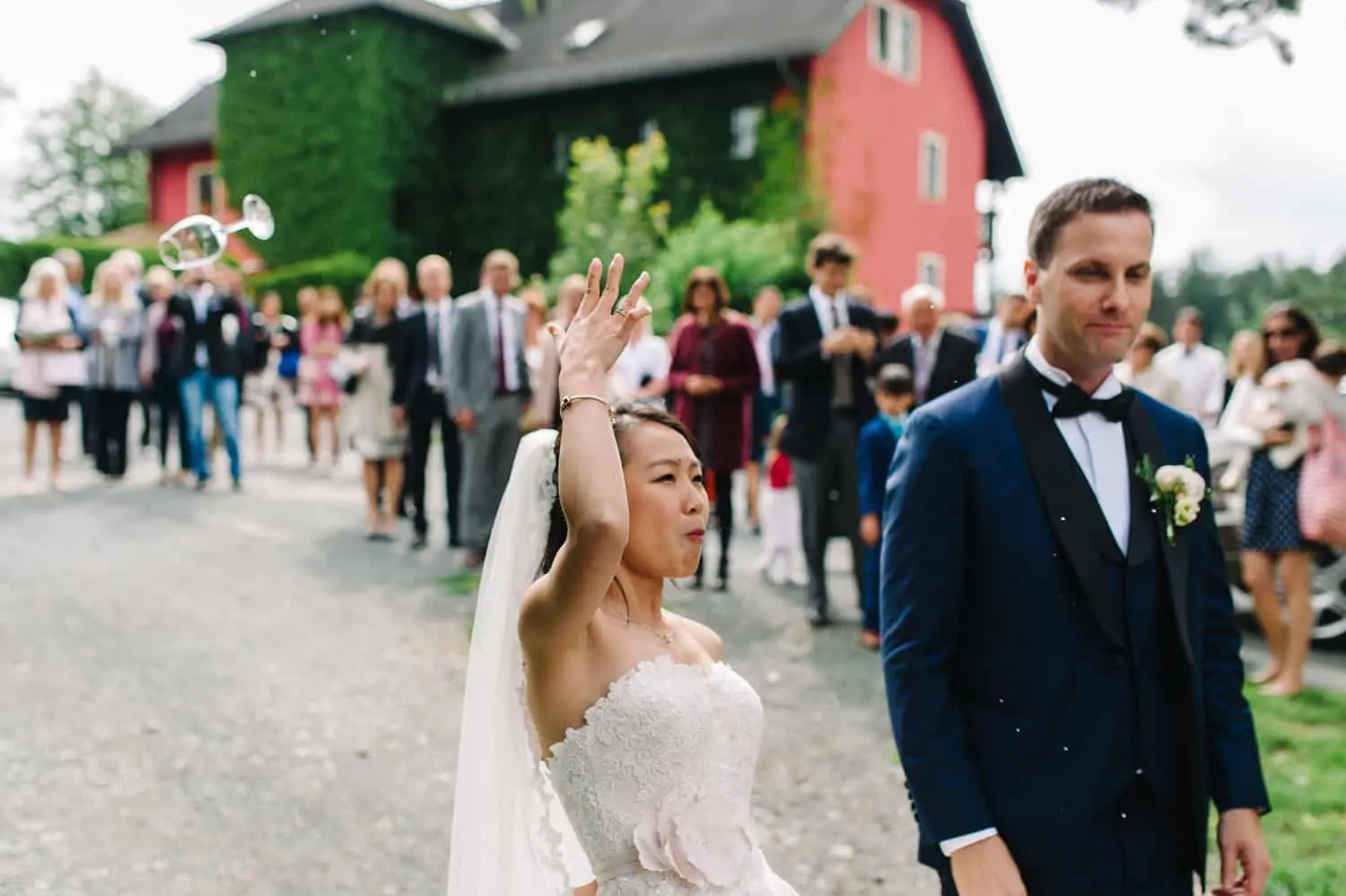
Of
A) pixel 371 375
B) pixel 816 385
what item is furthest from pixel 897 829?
pixel 371 375

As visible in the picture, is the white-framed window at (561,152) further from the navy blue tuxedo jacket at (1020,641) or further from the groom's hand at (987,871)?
the groom's hand at (987,871)

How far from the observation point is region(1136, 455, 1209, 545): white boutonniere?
7.75 feet

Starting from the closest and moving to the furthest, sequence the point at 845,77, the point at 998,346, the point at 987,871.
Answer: the point at 987,871
the point at 998,346
the point at 845,77

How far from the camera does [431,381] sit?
1023 centimetres

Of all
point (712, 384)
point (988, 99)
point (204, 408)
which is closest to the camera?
point (712, 384)

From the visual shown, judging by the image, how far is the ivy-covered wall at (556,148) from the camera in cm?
2844

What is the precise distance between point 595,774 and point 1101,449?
115 centimetres

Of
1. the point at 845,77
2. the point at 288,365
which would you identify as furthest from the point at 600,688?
the point at 845,77

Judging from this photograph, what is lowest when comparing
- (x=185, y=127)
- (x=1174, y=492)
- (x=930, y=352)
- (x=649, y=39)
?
(x=1174, y=492)

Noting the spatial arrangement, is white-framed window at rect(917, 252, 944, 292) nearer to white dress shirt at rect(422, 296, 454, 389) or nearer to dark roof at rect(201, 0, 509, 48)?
dark roof at rect(201, 0, 509, 48)

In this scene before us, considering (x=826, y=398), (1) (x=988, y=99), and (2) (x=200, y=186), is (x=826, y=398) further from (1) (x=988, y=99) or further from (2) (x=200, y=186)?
(2) (x=200, y=186)

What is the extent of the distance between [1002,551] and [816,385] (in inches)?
224

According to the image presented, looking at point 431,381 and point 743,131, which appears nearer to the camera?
point 431,381

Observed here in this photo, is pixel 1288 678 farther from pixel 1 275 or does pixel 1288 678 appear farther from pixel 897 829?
pixel 1 275
